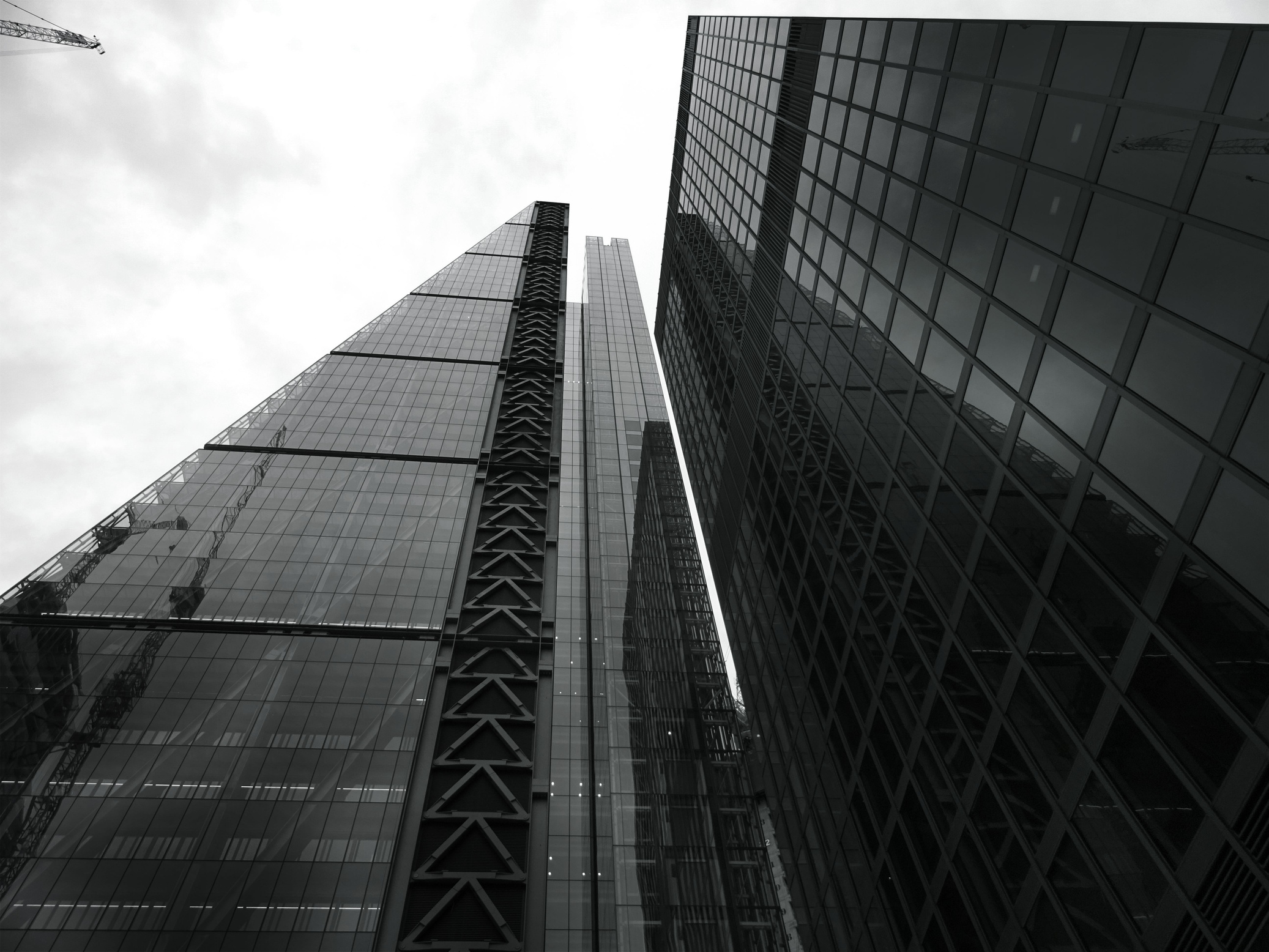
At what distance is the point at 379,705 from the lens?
3362 cm

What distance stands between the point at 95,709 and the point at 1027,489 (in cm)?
3861

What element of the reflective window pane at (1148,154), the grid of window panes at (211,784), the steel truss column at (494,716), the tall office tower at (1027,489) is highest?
the reflective window pane at (1148,154)

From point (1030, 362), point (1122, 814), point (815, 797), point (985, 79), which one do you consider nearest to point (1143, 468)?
point (1030, 362)

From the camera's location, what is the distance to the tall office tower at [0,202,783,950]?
998 inches

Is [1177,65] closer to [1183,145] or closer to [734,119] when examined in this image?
[1183,145]

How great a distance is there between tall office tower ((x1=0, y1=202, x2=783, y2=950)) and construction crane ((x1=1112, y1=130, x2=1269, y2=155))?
25056 millimetres

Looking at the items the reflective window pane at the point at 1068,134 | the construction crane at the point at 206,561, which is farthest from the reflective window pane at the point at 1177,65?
the construction crane at the point at 206,561

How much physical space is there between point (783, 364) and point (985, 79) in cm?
1687

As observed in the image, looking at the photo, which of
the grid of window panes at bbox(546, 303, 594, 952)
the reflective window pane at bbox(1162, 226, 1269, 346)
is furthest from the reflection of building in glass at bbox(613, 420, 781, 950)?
the reflective window pane at bbox(1162, 226, 1269, 346)

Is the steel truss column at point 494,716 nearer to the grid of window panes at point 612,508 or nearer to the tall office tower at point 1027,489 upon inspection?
the tall office tower at point 1027,489

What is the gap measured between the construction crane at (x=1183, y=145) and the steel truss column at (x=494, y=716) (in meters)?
25.0

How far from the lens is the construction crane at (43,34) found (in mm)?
92125

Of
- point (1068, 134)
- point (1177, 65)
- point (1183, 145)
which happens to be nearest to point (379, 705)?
point (1068, 134)

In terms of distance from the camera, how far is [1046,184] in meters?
15.7
